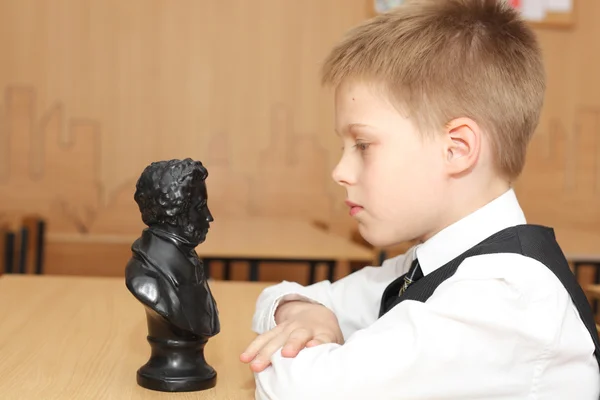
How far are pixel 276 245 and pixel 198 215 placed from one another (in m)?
2.23

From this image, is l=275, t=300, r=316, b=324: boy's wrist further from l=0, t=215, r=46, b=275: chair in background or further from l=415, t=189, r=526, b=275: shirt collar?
l=0, t=215, r=46, b=275: chair in background

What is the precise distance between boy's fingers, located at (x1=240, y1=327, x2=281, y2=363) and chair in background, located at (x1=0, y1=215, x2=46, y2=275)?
106 inches

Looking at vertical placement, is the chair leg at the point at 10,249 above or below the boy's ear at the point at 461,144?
below

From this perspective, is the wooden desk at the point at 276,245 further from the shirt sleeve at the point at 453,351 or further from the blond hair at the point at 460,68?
the shirt sleeve at the point at 453,351

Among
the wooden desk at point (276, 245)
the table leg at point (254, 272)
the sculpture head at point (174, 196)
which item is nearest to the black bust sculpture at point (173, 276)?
the sculpture head at point (174, 196)

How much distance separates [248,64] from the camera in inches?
201

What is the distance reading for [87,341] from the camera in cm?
137

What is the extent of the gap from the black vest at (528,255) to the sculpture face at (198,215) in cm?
30

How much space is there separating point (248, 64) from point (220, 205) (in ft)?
2.84

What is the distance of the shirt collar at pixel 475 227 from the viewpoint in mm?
1158

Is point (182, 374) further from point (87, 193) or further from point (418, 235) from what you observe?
point (87, 193)

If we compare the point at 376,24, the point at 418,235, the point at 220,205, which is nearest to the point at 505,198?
the point at 418,235

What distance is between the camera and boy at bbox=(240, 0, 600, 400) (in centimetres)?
95

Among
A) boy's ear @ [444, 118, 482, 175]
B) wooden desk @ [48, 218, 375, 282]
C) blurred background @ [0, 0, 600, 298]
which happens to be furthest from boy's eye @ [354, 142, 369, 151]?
blurred background @ [0, 0, 600, 298]
